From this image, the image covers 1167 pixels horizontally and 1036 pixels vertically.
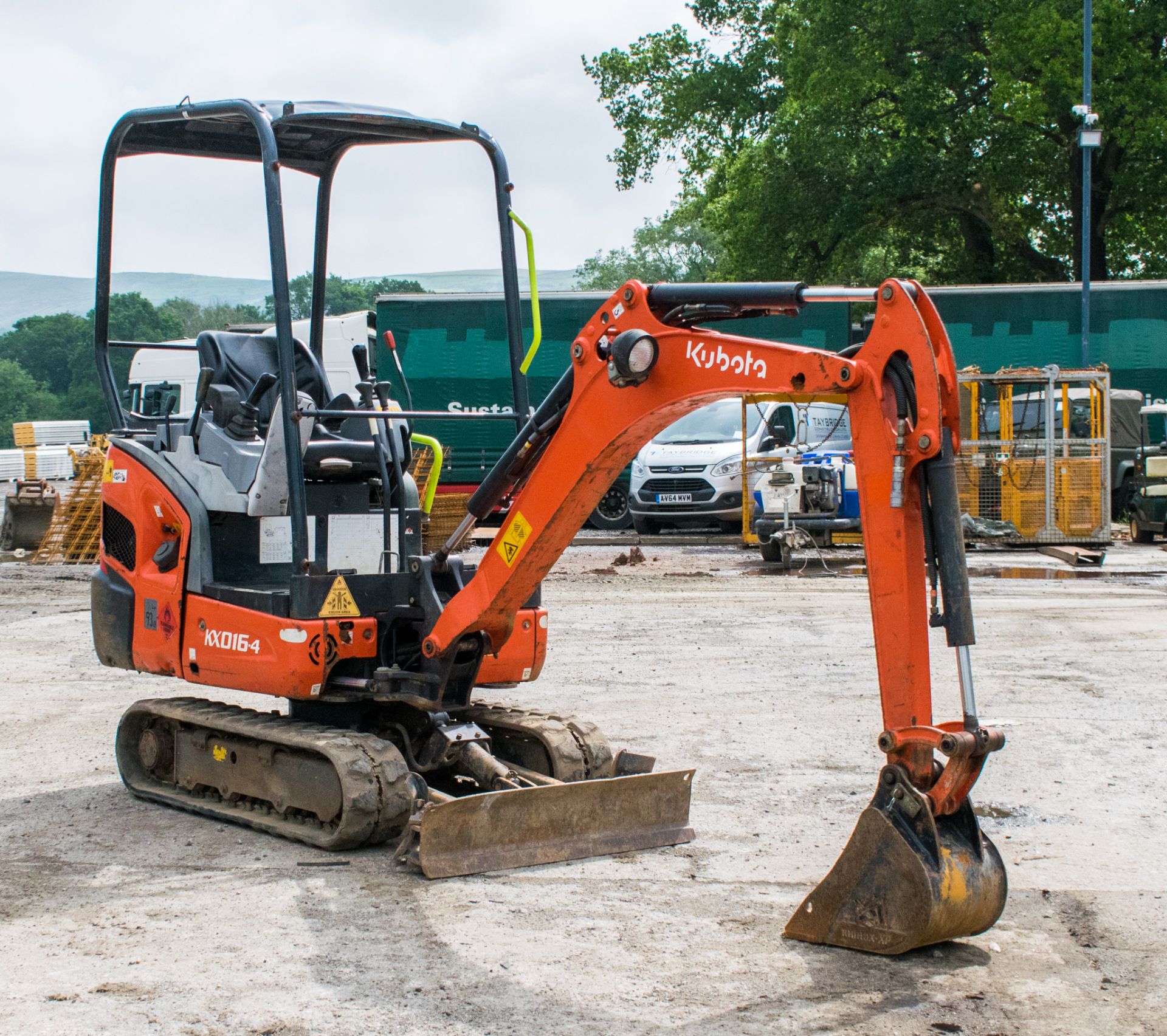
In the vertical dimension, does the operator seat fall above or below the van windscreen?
below

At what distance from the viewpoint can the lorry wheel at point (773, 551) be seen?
19.4 m

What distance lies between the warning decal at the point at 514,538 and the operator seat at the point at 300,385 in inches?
44.3

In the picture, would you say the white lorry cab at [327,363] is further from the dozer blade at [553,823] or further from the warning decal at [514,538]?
the dozer blade at [553,823]

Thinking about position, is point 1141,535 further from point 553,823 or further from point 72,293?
point 72,293

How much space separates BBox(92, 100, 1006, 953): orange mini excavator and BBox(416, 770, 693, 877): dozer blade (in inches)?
0.4

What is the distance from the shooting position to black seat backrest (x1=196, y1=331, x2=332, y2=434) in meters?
7.49

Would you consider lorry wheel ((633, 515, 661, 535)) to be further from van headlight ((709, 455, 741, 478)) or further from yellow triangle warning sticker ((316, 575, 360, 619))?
yellow triangle warning sticker ((316, 575, 360, 619))

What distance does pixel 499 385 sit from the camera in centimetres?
2562

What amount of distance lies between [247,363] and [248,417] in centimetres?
49

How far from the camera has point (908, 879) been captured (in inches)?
197

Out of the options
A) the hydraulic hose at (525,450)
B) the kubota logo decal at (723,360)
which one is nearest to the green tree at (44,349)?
the hydraulic hose at (525,450)

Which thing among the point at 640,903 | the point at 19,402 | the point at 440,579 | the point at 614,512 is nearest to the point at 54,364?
the point at 19,402

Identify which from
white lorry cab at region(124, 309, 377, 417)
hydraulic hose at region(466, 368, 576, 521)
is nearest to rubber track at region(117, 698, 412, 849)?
hydraulic hose at region(466, 368, 576, 521)

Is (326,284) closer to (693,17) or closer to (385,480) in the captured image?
(385,480)
